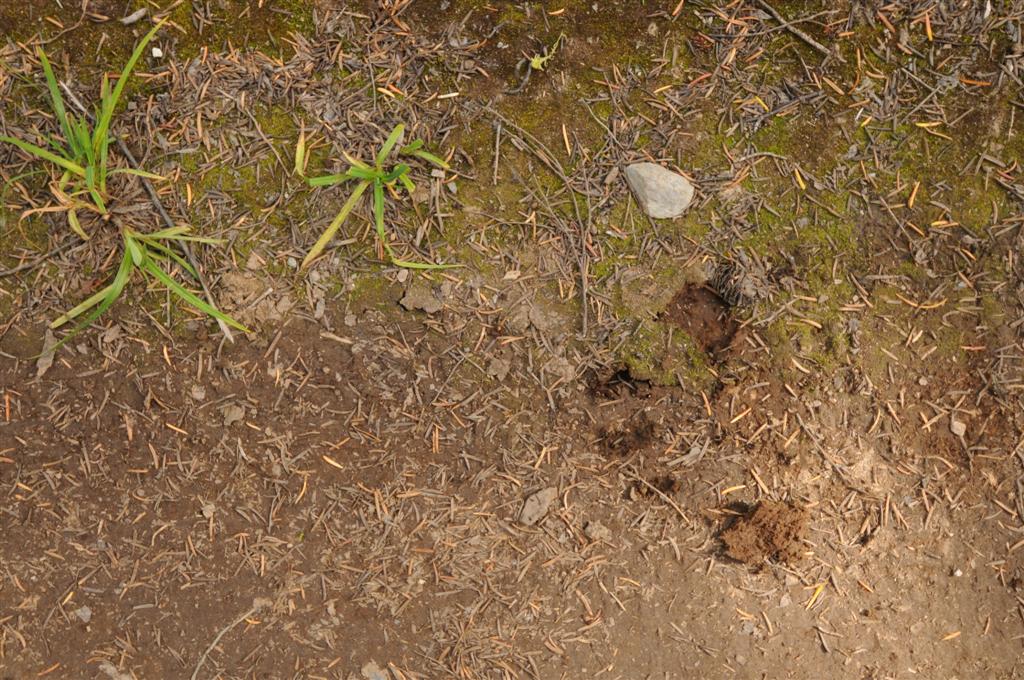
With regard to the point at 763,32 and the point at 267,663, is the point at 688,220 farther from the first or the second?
the point at 267,663

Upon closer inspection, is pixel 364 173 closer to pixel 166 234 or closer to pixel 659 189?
pixel 166 234

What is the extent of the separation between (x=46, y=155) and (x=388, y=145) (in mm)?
1151

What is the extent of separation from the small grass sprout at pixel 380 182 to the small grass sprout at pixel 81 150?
62cm

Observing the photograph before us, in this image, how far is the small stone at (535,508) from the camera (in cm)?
264

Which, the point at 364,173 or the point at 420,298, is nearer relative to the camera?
the point at 364,173

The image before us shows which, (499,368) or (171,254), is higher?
(171,254)

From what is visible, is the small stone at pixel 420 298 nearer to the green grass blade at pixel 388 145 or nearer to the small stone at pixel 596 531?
the green grass blade at pixel 388 145

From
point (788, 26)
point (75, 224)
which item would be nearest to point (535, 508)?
point (75, 224)

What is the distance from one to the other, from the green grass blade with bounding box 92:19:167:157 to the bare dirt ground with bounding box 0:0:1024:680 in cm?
7

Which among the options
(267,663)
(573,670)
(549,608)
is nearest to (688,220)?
(549,608)

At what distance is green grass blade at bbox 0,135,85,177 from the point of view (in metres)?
2.44

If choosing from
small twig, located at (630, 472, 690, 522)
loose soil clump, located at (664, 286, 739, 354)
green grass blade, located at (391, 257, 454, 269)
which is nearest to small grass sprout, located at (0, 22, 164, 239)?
green grass blade, located at (391, 257, 454, 269)

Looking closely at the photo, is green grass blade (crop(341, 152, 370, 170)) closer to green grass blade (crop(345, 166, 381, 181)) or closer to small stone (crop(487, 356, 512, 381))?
green grass blade (crop(345, 166, 381, 181))

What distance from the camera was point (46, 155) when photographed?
8.04 feet
